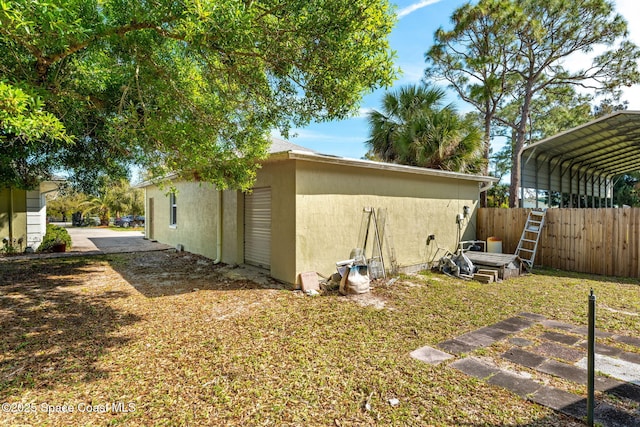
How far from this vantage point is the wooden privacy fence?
801cm

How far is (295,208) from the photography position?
6.26m

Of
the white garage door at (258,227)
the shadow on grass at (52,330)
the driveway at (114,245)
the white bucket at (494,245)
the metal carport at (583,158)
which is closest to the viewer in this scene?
the shadow on grass at (52,330)

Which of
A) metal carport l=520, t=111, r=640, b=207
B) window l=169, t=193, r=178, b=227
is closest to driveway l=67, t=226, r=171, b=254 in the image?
window l=169, t=193, r=178, b=227

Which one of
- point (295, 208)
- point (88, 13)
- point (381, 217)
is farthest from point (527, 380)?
point (88, 13)

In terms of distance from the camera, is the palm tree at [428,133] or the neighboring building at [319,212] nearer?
the neighboring building at [319,212]

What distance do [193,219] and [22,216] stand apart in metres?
6.31

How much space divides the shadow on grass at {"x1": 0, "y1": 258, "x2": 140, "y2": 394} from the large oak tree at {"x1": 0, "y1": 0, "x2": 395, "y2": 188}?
229 cm

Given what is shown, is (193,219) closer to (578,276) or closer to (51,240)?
(51,240)

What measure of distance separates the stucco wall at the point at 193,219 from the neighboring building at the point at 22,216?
3.85m

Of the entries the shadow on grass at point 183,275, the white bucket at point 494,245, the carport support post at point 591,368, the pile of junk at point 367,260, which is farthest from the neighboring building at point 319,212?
the carport support post at point 591,368

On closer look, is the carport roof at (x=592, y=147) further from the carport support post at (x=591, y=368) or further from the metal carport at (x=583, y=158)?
the carport support post at (x=591, y=368)

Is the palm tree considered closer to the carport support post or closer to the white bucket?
the white bucket

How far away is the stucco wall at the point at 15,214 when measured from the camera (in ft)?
36.5

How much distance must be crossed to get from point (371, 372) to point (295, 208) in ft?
11.8
